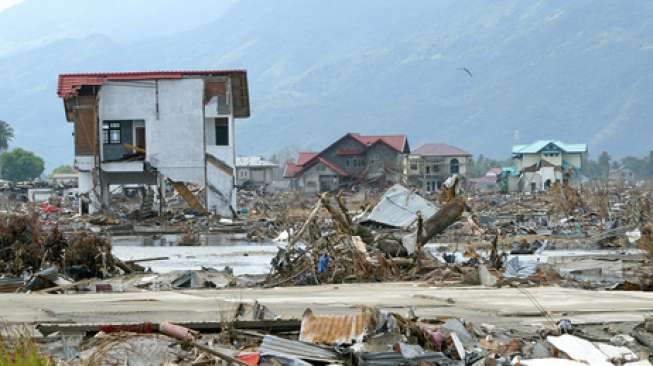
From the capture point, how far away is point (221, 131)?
1877 inches

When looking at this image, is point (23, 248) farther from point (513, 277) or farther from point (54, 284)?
point (513, 277)

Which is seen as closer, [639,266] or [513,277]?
[513,277]

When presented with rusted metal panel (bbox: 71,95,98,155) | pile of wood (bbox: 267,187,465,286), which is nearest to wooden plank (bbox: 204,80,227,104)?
rusted metal panel (bbox: 71,95,98,155)

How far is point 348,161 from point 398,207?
63.3 metres

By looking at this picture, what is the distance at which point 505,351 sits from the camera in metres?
8.83

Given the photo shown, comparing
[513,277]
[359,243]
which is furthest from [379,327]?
[359,243]

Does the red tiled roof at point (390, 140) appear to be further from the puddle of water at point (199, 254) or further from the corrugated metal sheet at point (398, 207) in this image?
the corrugated metal sheet at point (398, 207)

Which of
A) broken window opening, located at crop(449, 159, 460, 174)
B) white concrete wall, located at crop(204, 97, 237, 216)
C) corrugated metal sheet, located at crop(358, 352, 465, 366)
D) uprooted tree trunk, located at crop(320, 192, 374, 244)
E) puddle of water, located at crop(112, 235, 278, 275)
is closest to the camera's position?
corrugated metal sheet, located at crop(358, 352, 465, 366)

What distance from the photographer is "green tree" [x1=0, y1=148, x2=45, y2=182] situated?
12825 cm

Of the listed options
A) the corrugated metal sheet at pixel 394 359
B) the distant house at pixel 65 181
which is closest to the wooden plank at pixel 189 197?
the corrugated metal sheet at pixel 394 359

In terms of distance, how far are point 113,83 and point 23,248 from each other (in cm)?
2787

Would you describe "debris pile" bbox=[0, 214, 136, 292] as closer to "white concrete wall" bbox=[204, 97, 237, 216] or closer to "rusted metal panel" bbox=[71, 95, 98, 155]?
"rusted metal panel" bbox=[71, 95, 98, 155]

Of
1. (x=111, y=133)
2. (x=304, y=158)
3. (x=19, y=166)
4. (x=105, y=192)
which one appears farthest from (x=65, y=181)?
(x=111, y=133)

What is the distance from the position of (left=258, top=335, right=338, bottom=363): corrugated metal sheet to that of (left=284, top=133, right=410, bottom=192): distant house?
84.3 metres
